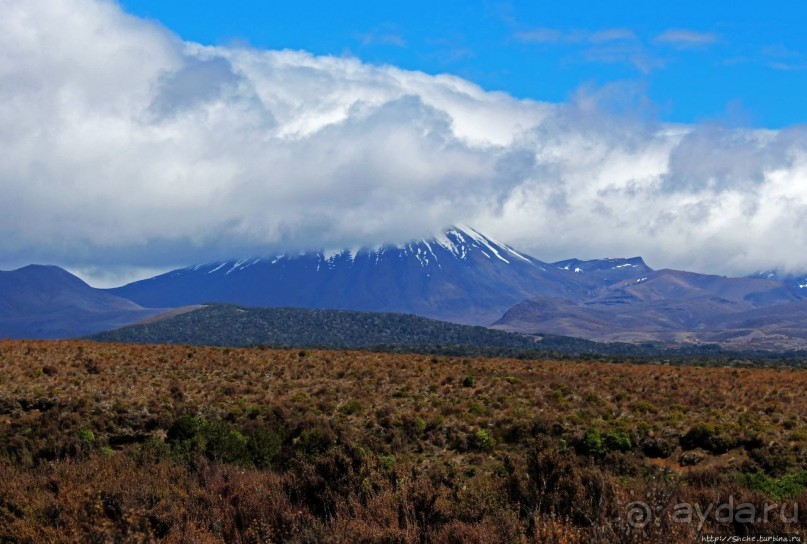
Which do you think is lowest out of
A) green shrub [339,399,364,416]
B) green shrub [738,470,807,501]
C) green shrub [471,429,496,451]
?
green shrub [471,429,496,451]

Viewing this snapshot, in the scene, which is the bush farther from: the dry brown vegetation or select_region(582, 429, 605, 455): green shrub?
select_region(582, 429, 605, 455): green shrub

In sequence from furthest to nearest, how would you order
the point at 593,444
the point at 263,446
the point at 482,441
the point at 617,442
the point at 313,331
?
the point at 313,331 < the point at 482,441 < the point at 617,442 < the point at 593,444 < the point at 263,446

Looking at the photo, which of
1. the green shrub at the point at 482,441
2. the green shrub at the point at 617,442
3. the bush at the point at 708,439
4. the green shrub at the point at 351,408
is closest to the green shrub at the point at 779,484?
the bush at the point at 708,439

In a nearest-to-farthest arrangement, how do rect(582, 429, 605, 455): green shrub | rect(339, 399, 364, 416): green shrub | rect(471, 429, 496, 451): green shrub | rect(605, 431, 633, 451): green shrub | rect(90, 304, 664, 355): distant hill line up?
rect(582, 429, 605, 455): green shrub → rect(605, 431, 633, 451): green shrub → rect(471, 429, 496, 451): green shrub → rect(339, 399, 364, 416): green shrub → rect(90, 304, 664, 355): distant hill

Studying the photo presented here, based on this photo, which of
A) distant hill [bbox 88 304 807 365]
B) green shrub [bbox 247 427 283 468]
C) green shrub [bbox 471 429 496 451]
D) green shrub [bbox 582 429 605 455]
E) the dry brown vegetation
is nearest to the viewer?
the dry brown vegetation

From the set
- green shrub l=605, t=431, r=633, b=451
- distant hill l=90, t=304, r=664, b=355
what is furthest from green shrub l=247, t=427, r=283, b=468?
distant hill l=90, t=304, r=664, b=355

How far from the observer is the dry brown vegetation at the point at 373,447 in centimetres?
1125

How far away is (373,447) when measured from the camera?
75.8 ft

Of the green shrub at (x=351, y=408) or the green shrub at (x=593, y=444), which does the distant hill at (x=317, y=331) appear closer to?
the green shrub at (x=351, y=408)

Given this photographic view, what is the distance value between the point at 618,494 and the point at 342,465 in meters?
5.23

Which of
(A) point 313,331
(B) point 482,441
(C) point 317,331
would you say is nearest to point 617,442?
(B) point 482,441

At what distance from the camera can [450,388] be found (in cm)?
3222

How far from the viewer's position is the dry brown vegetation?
36.9ft

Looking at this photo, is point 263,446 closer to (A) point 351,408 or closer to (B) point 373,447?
(B) point 373,447
